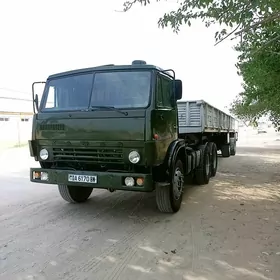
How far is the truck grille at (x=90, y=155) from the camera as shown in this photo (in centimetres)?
448

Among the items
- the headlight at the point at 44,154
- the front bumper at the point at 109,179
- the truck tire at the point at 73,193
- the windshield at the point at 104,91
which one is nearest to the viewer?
the front bumper at the point at 109,179

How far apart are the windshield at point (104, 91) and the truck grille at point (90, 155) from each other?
0.66 meters

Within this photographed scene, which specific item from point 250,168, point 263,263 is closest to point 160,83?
point 263,263

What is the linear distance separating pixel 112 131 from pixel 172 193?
1456mm

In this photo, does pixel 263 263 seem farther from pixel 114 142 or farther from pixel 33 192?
pixel 33 192

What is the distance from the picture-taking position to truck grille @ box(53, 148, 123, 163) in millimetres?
4484

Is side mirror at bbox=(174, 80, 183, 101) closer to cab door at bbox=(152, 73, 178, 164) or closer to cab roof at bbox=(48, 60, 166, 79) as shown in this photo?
cab door at bbox=(152, 73, 178, 164)

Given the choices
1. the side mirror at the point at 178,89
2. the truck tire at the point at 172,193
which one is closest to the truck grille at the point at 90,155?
the truck tire at the point at 172,193

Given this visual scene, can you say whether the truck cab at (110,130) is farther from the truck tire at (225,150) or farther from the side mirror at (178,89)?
the truck tire at (225,150)

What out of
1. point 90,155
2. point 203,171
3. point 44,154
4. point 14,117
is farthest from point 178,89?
point 14,117

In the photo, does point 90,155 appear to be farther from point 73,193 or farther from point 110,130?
point 73,193

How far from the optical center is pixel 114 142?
14.6 feet

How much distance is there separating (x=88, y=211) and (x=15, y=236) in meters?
1.42

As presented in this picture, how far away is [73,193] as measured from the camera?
5.67 meters
